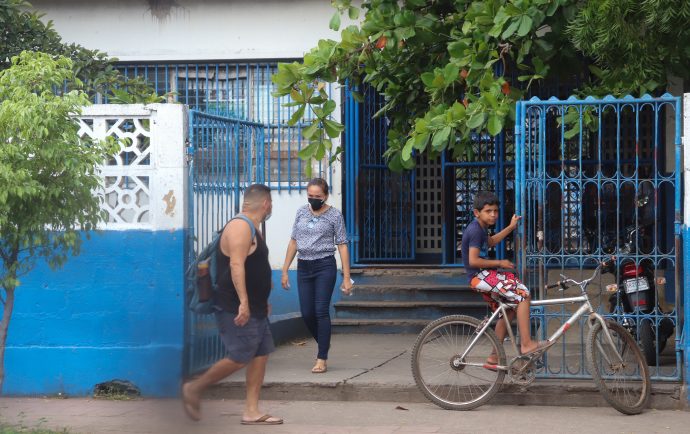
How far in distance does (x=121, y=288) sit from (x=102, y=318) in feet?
0.97

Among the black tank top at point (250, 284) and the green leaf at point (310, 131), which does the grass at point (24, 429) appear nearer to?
the black tank top at point (250, 284)

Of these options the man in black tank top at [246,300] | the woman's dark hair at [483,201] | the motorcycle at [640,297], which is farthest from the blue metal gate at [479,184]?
the man in black tank top at [246,300]

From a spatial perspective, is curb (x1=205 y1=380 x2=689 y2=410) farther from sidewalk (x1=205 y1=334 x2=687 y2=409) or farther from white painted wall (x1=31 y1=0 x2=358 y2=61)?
white painted wall (x1=31 y1=0 x2=358 y2=61)

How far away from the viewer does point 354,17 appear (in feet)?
31.0

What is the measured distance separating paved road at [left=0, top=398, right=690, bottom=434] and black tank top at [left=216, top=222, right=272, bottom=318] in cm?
75

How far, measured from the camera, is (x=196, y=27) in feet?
40.5

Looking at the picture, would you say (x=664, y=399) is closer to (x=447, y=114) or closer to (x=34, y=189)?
(x=447, y=114)

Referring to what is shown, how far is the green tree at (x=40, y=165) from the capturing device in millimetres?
6812

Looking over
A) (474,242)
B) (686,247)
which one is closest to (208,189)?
(474,242)

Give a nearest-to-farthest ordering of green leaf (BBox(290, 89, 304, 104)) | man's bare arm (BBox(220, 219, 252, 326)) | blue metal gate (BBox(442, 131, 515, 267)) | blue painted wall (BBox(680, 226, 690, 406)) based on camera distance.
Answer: man's bare arm (BBox(220, 219, 252, 326))
blue painted wall (BBox(680, 226, 690, 406))
green leaf (BBox(290, 89, 304, 104))
blue metal gate (BBox(442, 131, 515, 267))

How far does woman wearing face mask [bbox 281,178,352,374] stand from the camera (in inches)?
358

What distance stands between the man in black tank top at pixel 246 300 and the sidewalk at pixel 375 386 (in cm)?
102

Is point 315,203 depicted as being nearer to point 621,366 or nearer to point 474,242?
point 474,242

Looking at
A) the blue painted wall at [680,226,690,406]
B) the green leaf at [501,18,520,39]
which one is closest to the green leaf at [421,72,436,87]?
the green leaf at [501,18,520,39]
